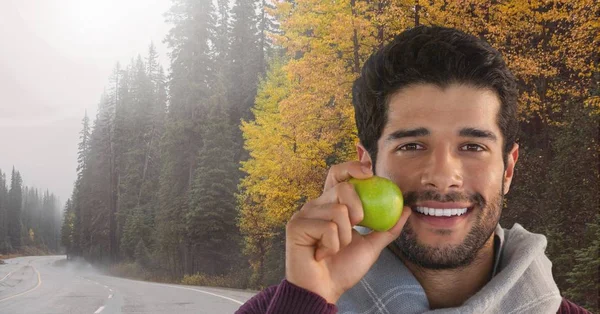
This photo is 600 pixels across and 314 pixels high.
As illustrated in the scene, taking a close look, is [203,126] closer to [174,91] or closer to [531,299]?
[174,91]

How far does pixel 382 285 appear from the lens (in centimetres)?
183

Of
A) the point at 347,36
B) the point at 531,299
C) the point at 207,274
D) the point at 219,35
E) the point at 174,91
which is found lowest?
the point at 207,274

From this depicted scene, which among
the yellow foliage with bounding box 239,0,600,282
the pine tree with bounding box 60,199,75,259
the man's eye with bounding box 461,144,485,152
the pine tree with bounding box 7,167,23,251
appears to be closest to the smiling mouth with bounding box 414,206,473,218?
the man's eye with bounding box 461,144,485,152

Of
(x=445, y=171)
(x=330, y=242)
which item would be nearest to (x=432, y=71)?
(x=445, y=171)

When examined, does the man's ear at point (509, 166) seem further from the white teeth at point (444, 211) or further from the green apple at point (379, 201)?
the green apple at point (379, 201)

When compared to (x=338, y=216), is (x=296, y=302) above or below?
below

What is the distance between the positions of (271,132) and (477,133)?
1425cm

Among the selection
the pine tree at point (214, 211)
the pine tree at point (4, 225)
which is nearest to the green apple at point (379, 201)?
the pine tree at point (214, 211)

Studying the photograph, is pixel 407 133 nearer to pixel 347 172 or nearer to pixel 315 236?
pixel 347 172

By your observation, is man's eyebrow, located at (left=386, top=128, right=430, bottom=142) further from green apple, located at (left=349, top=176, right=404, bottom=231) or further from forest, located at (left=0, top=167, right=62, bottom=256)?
forest, located at (left=0, top=167, right=62, bottom=256)

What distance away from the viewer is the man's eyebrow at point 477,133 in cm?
179

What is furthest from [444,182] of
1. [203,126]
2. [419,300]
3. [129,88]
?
[129,88]

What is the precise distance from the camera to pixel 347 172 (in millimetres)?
1707

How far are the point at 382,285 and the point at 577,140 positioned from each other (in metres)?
9.79
